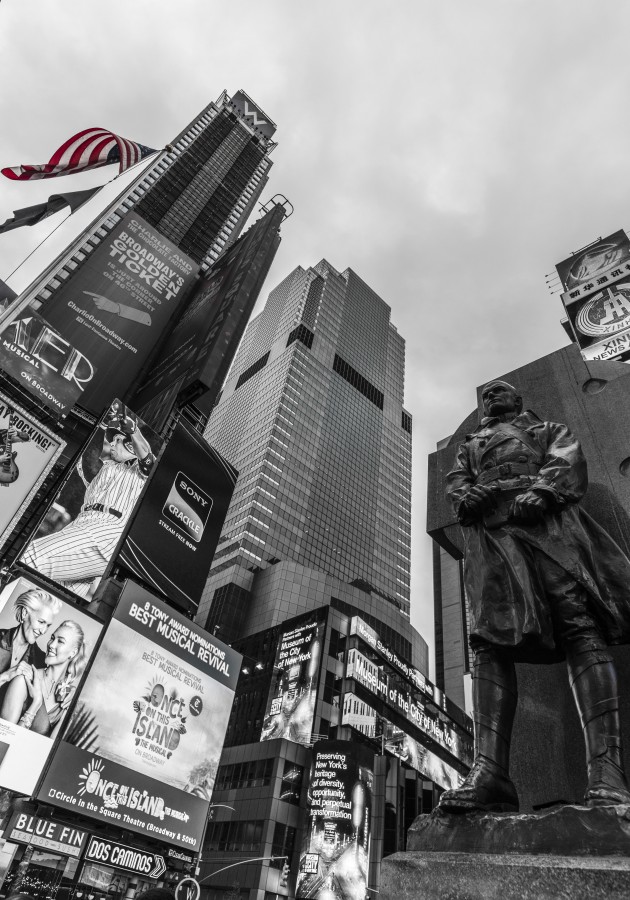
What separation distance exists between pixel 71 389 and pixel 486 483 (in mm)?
26204

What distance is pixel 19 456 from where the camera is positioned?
24.3m

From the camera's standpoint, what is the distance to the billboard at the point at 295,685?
43562 millimetres

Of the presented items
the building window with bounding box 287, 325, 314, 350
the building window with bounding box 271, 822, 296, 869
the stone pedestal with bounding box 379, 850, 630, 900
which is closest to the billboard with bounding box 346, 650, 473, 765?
the building window with bounding box 271, 822, 296, 869

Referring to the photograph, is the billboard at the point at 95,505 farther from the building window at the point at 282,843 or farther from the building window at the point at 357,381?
the building window at the point at 357,381

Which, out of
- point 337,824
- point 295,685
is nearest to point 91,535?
point 337,824

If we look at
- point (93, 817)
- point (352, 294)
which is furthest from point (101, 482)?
point (352, 294)

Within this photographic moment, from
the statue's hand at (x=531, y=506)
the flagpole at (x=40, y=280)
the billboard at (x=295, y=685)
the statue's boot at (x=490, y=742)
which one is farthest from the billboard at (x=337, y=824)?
the statue's hand at (x=531, y=506)

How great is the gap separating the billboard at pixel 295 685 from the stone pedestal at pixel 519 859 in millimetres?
44584

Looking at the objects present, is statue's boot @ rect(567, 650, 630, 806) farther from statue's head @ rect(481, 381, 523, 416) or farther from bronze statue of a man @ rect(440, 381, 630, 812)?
statue's head @ rect(481, 381, 523, 416)

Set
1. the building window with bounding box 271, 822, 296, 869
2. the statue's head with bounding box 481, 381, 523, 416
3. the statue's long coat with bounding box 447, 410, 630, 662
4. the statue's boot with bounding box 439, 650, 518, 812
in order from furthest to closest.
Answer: the building window with bounding box 271, 822, 296, 869, the statue's head with bounding box 481, 381, 523, 416, the statue's long coat with bounding box 447, 410, 630, 662, the statue's boot with bounding box 439, 650, 518, 812

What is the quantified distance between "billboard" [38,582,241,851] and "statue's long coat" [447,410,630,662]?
19.5m

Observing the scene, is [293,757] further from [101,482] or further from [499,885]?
[499,885]

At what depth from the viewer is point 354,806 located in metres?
35.3

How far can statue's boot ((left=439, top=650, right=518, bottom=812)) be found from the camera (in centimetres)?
292
